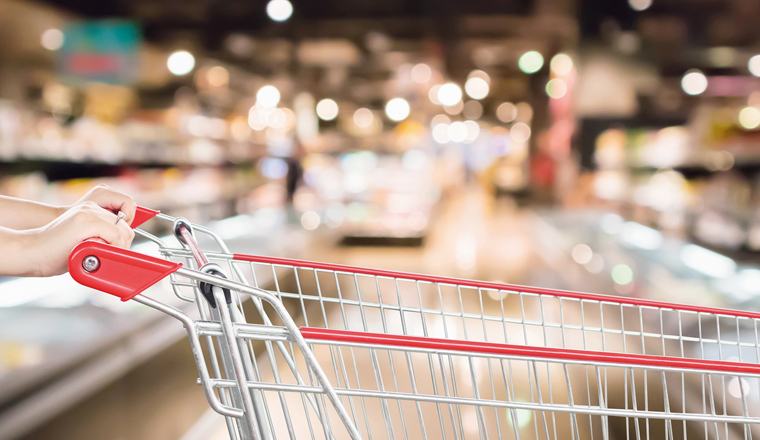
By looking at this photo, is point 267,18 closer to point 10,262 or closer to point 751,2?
point 751,2

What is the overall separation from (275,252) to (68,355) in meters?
2.54

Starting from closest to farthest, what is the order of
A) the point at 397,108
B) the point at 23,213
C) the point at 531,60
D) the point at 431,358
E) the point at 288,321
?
the point at 288,321 < the point at 431,358 < the point at 23,213 < the point at 397,108 < the point at 531,60

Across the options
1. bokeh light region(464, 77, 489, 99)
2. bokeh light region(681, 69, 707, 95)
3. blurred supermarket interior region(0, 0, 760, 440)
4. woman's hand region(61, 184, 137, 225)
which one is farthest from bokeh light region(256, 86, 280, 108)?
woman's hand region(61, 184, 137, 225)

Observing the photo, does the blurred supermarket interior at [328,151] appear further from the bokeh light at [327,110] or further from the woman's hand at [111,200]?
the woman's hand at [111,200]

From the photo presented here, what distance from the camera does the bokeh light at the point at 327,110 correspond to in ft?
38.1

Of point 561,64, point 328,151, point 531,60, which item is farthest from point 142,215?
point 531,60

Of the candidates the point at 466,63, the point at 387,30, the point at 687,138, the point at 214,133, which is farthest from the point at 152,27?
the point at 466,63

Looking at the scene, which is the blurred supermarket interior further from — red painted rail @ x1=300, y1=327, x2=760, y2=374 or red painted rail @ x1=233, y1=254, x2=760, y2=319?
red painted rail @ x1=300, y1=327, x2=760, y2=374

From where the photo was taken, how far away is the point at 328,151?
10.8 metres

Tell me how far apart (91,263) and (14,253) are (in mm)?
132

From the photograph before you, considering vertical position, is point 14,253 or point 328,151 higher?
point 14,253

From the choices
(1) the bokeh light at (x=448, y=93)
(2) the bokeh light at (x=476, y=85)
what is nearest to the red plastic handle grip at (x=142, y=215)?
(1) the bokeh light at (x=448, y=93)

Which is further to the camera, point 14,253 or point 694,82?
A: point 694,82

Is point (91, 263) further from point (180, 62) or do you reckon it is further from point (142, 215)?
point (180, 62)
